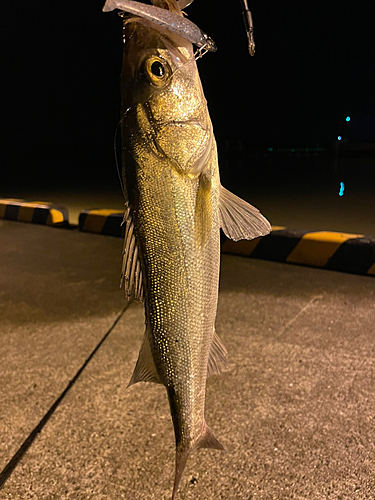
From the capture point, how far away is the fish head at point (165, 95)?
101 cm

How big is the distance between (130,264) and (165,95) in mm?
478

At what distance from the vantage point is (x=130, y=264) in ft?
3.42

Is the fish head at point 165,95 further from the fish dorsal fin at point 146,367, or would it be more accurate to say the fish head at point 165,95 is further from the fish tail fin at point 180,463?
the fish tail fin at point 180,463

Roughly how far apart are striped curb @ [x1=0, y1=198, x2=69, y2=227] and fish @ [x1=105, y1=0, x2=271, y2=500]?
17.3 ft

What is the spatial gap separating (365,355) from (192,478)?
1475mm

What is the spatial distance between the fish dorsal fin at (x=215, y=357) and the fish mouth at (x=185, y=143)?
0.56 meters

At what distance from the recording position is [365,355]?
8.36 feet

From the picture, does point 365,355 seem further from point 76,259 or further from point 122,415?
point 76,259

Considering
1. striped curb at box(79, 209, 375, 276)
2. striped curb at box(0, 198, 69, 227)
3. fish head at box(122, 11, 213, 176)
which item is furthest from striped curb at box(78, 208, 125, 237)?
fish head at box(122, 11, 213, 176)

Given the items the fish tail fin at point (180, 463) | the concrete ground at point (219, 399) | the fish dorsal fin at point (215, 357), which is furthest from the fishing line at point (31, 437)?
the fish dorsal fin at point (215, 357)

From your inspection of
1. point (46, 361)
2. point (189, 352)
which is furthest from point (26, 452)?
point (189, 352)

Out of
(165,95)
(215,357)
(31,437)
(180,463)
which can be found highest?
(165,95)

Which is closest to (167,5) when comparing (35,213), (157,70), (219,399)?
(157,70)

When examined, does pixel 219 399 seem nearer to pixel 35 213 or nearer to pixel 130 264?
pixel 130 264
